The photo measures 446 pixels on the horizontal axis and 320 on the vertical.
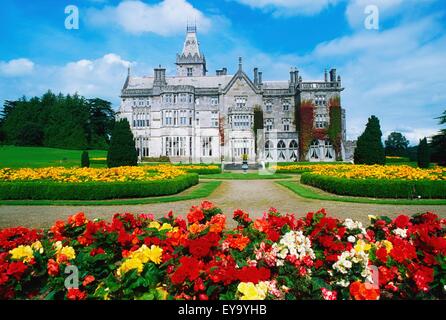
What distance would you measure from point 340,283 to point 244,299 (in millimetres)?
1400

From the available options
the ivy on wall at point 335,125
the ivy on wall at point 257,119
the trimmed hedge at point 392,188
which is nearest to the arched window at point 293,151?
the ivy on wall at point 335,125

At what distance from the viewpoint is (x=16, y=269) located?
12.7 feet

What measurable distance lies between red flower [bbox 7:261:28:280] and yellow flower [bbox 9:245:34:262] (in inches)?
12.5

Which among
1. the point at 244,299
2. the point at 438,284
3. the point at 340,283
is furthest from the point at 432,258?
the point at 244,299

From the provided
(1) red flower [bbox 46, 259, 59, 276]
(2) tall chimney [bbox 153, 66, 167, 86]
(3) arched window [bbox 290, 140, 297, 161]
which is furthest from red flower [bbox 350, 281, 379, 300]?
(2) tall chimney [bbox 153, 66, 167, 86]

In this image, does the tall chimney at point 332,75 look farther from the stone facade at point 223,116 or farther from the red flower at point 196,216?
the red flower at point 196,216

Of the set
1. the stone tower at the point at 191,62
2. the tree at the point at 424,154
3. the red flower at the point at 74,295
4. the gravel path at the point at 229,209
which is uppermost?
the stone tower at the point at 191,62

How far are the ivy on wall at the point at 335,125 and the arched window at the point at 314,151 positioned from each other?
7.30ft

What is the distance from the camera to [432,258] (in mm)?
3906

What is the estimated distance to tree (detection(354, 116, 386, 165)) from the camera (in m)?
24.3

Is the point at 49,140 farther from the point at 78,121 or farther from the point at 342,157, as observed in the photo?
the point at 342,157

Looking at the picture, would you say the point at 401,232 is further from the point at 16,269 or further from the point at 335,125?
the point at 335,125

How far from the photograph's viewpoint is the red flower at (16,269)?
12.7ft

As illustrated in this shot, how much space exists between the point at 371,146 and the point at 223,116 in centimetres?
2497
